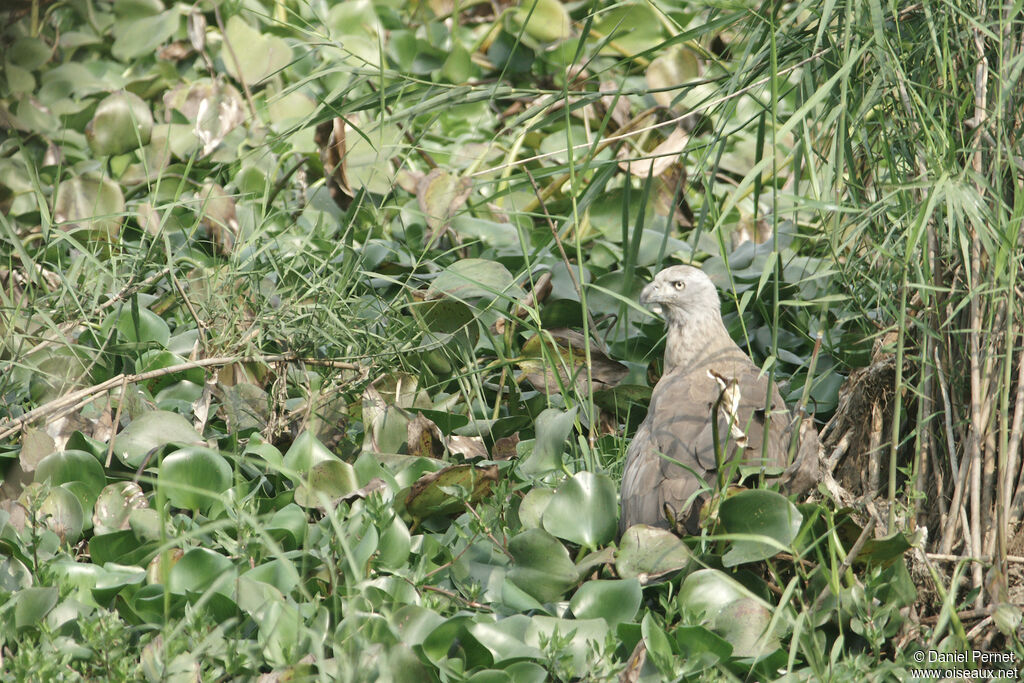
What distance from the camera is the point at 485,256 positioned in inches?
150

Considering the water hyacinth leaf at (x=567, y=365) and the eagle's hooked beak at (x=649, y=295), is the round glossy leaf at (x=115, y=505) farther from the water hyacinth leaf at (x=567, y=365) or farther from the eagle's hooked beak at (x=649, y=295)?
the eagle's hooked beak at (x=649, y=295)

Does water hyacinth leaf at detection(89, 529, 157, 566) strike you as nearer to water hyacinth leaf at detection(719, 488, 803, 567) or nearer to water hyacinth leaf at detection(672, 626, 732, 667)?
water hyacinth leaf at detection(672, 626, 732, 667)

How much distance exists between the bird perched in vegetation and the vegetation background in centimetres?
12

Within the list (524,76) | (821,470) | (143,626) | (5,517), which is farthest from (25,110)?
(821,470)

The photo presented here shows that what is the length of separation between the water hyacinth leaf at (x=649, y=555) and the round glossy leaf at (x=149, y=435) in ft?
4.20

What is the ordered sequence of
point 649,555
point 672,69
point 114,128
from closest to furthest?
point 649,555, point 114,128, point 672,69

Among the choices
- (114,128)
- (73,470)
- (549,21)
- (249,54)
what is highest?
(549,21)

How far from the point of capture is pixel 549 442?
113 inches

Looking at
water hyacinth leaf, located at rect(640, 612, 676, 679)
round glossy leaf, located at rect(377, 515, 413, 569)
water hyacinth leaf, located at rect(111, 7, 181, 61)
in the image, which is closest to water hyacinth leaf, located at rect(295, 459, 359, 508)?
round glossy leaf, located at rect(377, 515, 413, 569)

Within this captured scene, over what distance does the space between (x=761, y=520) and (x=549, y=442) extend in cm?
73

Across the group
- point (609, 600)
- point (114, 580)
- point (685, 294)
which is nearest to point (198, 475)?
point (114, 580)

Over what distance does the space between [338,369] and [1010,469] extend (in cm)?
189

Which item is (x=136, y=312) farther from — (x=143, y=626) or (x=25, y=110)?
(x=25, y=110)

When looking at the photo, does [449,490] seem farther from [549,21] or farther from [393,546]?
[549,21]
